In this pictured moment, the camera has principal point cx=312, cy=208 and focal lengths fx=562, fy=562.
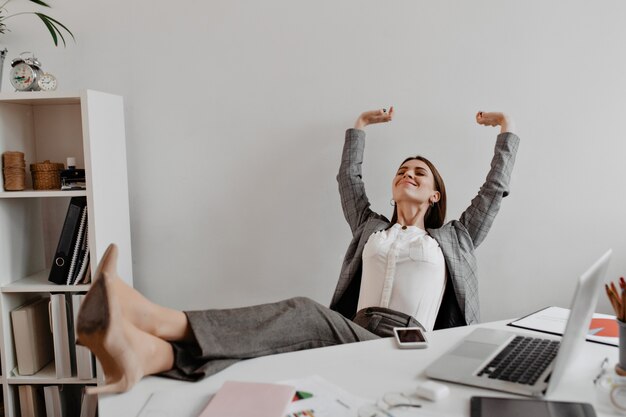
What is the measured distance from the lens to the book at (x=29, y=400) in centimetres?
222

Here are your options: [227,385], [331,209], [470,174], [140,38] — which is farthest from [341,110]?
[227,385]

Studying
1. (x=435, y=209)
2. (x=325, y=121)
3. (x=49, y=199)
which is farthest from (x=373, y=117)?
(x=49, y=199)

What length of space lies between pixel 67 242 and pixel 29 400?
658 mm

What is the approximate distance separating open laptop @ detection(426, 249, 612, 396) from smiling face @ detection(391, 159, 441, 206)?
78 cm

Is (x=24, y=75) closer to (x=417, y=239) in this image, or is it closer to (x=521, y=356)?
(x=417, y=239)

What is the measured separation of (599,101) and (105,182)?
6.92 ft

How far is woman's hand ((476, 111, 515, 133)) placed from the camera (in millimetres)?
2292

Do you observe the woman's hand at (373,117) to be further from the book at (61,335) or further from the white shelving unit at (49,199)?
the book at (61,335)

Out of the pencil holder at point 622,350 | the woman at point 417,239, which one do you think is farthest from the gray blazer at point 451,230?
the pencil holder at point 622,350

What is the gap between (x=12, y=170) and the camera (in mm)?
2160

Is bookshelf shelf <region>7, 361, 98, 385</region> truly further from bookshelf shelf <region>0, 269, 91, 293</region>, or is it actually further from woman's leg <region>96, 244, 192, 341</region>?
woman's leg <region>96, 244, 192, 341</region>

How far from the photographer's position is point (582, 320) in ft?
3.74

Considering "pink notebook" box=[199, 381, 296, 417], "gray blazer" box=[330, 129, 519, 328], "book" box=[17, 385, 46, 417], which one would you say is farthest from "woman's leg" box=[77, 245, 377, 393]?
"book" box=[17, 385, 46, 417]

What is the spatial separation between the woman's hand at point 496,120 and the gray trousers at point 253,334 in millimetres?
1143
